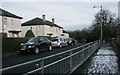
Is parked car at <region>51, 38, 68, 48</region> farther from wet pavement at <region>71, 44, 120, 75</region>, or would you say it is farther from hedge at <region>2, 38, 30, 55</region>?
wet pavement at <region>71, 44, 120, 75</region>

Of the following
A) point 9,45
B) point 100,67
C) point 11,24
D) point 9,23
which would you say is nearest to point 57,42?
point 9,45

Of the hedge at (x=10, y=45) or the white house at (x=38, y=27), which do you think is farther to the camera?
the white house at (x=38, y=27)

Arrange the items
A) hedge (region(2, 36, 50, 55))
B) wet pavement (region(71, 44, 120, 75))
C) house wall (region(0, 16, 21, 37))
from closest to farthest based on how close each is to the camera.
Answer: wet pavement (region(71, 44, 120, 75)) → hedge (region(2, 36, 50, 55)) → house wall (region(0, 16, 21, 37))

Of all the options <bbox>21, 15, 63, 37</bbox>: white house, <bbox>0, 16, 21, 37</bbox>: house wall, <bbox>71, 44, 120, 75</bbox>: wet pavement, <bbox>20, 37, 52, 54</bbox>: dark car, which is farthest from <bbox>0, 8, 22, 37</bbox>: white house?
<bbox>71, 44, 120, 75</bbox>: wet pavement

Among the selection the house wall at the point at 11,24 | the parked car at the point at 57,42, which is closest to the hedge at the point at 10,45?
the parked car at the point at 57,42

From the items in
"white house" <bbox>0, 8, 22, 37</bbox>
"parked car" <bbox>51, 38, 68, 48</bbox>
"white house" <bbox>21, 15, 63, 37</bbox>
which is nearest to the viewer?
"parked car" <bbox>51, 38, 68, 48</bbox>

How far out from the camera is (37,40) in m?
25.7

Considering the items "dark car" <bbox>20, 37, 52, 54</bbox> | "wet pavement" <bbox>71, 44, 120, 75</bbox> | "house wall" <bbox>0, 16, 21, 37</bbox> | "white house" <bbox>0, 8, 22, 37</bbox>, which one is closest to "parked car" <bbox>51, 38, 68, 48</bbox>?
"dark car" <bbox>20, 37, 52, 54</bbox>

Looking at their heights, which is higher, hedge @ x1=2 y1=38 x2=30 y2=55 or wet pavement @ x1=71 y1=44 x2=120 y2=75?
hedge @ x1=2 y1=38 x2=30 y2=55

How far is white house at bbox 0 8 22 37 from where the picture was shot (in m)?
47.4

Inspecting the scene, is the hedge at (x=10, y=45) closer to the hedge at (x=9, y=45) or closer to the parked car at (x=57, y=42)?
the hedge at (x=9, y=45)

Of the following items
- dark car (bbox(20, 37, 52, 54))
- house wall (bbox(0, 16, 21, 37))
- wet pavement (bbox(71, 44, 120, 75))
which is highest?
house wall (bbox(0, 16, 21, 37))

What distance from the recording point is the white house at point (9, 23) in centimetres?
4741

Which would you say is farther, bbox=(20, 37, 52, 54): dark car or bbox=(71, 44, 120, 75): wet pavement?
bbox=(20, 37, 52, 54): dark car
